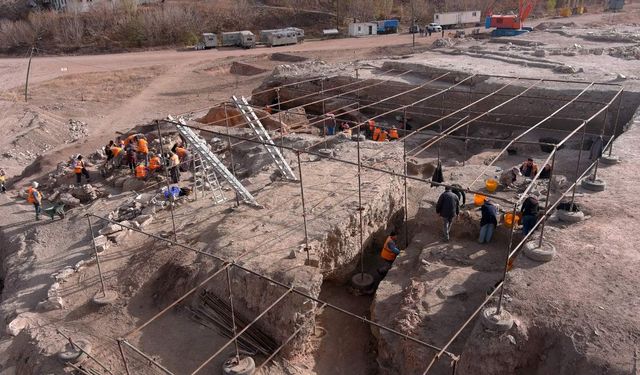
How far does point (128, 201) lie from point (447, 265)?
8.86 meters

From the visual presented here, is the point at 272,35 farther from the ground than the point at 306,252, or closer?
farther from the ground

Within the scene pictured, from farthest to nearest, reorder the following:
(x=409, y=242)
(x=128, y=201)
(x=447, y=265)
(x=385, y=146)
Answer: (x=385, y=146)
(x=128, y=201)
(x=409, y=242)
(x=447, y=265)

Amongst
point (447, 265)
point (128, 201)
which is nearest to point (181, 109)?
point (128, 201)

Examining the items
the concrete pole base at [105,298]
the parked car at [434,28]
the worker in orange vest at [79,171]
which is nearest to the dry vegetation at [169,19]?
the parked car at [434,28]

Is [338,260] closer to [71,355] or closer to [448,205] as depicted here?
[448,205]

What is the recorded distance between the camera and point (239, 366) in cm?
753

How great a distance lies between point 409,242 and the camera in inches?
450

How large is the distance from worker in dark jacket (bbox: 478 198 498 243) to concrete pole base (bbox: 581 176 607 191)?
2191 mm

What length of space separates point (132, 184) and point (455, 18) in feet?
131

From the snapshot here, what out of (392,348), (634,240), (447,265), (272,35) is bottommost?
(392,348)

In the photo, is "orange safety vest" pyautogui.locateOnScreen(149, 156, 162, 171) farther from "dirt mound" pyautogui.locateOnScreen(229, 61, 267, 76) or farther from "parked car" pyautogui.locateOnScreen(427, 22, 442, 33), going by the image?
"parked car" pyautogui.locateOnScreen(427, 22, 442, 33)

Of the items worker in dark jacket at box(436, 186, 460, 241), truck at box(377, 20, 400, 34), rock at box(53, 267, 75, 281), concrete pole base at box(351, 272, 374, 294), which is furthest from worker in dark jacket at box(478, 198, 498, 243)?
truck at box(377, 20, 400, 34)

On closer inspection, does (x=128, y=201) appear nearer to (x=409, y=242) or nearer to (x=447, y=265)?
(x=409, y=242)

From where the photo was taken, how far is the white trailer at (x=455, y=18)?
4630 cm
